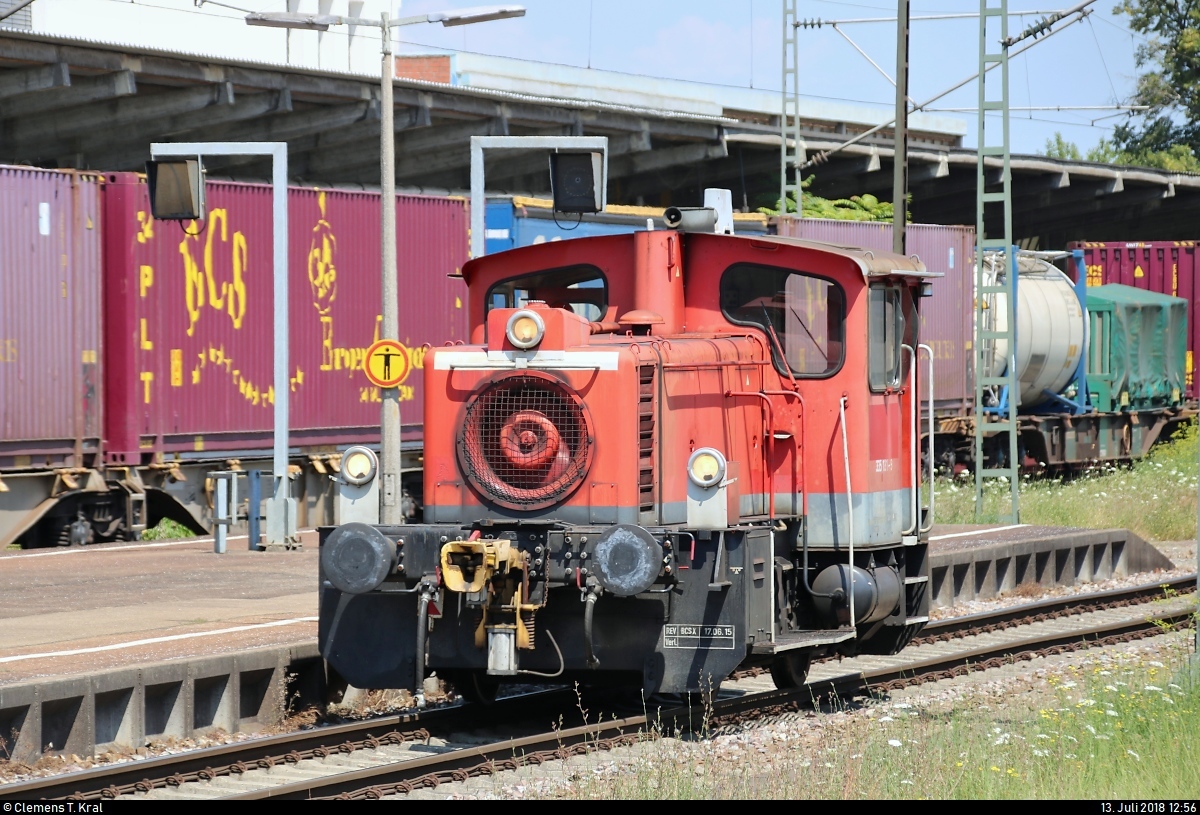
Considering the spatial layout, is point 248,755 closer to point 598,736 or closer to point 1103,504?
point 598,736

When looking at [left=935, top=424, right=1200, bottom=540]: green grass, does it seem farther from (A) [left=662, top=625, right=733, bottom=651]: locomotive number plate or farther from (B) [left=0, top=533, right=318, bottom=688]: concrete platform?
(A) [left=662, top=625, right=733, bottom=651]: locomotive number plate

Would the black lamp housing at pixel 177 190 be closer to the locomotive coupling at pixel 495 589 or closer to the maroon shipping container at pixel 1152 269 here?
the locomotive coupling at pixel 495 589

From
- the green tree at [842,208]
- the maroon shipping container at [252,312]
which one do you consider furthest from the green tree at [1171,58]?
the maroon shipping container at [252,312]

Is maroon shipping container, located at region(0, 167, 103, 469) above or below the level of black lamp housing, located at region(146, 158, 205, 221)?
below

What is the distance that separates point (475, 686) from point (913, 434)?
323cm

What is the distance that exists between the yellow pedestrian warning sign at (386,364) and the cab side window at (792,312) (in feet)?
19.6

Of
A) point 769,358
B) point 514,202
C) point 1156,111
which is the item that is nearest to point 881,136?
point 1156,111

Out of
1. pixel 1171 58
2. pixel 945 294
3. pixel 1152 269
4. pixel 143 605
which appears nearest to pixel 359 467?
pixel 143 605

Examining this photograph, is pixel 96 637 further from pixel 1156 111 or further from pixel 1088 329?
pixel 1156 111

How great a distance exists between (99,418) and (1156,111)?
Result: 5673 cm

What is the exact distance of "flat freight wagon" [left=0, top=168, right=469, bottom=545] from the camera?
1709cm

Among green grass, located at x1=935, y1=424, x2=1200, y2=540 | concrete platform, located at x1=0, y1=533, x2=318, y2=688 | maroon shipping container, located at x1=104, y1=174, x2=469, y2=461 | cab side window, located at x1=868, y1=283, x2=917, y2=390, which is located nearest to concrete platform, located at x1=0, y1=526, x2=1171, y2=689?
concrete platform, located at x1=0, y1=533, x2=318, y2=688

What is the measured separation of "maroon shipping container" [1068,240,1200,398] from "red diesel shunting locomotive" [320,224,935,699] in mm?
25227

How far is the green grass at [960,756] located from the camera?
7238mm
